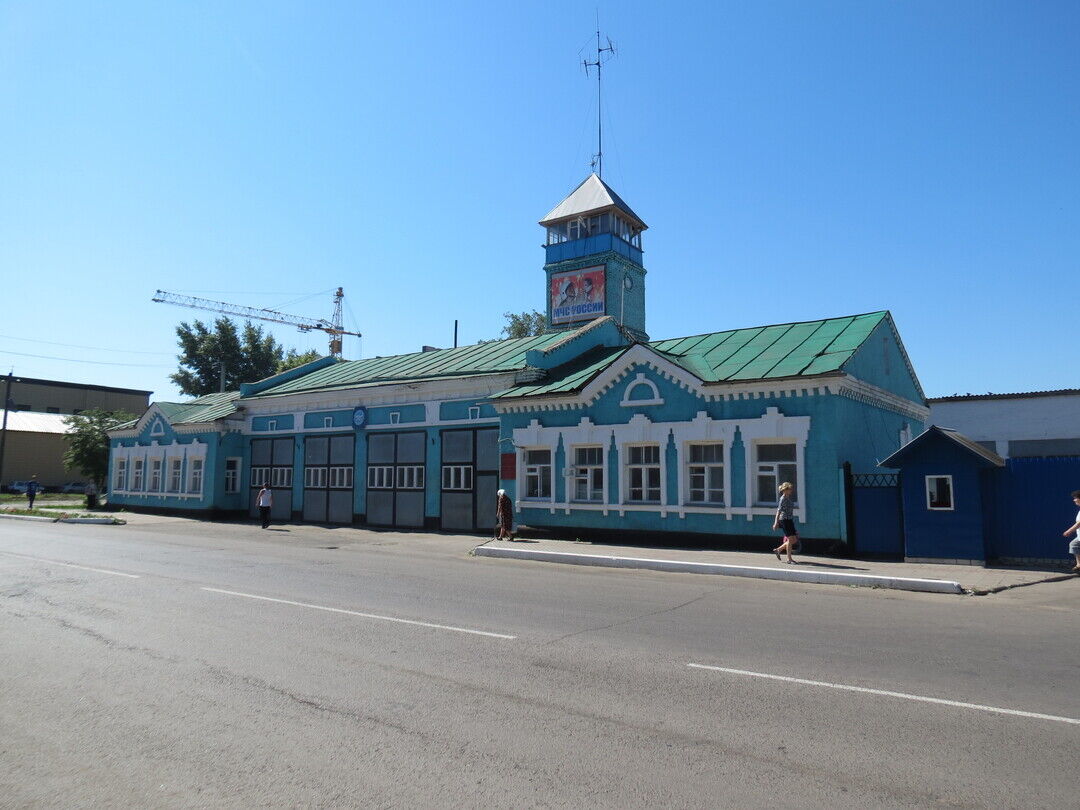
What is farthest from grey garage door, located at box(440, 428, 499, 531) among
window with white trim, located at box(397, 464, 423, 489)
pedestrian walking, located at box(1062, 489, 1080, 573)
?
pedestrian walking, located at box(1062, 489, 1080, 573)

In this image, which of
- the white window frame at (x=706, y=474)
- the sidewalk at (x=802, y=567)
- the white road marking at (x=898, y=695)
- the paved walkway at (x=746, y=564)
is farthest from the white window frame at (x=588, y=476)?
the white road marking at (x=898, y=695)

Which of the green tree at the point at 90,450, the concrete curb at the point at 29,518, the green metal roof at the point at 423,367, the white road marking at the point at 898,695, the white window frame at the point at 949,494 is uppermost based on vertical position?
the green metal roof at the point at 423,367

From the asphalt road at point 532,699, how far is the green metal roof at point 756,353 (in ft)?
25.6

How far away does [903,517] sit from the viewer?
1560 cm

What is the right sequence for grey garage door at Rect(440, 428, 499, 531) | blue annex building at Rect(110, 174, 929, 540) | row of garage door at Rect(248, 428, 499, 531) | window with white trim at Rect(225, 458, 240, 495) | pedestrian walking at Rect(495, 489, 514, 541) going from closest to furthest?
blue annex building at Rect(110, 174, 929, 540)
pedestrian walking at Rect(495, 489, 514, 541)
grey garage door at Rect(440, 428, 499, 531)
row of garage door at Rect(248, 428, 499, 531)
window with white trim at Rect(225, 458, 240, 495)

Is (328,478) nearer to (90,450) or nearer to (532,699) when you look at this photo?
(90,450)

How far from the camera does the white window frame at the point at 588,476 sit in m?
20.7

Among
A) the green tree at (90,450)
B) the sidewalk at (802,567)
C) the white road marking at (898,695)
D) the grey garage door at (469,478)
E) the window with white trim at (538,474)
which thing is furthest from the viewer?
the green tree at (90,450)

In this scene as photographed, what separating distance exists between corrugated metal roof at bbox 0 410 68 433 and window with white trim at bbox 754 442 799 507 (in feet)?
199

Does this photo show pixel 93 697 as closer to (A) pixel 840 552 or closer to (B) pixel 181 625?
(B) pixel 181 625

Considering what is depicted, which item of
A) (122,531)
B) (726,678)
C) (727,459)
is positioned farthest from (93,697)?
(122,531)

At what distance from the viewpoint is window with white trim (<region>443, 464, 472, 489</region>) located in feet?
81.4

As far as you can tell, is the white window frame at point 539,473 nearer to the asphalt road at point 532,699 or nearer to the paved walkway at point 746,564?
the paved walkway at point 746,564

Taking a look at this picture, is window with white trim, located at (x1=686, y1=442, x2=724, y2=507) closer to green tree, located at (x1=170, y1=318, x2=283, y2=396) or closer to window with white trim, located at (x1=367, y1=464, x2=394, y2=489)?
window with white trim, located at (x1=367, y1=464, x2=394, y2=489)
